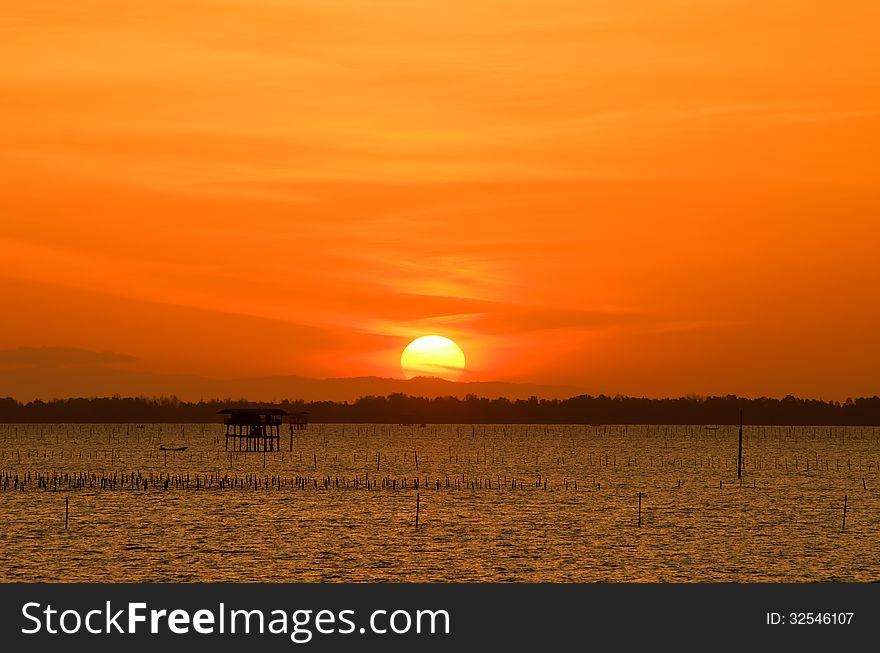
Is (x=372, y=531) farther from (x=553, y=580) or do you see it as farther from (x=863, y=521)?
(x=863, y=521)

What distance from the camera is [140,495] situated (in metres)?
141

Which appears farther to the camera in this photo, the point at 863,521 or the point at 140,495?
the point at 140,495

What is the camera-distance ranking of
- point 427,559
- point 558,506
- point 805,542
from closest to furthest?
1. point 427,559
2. point 805,542
3. point 558,506
